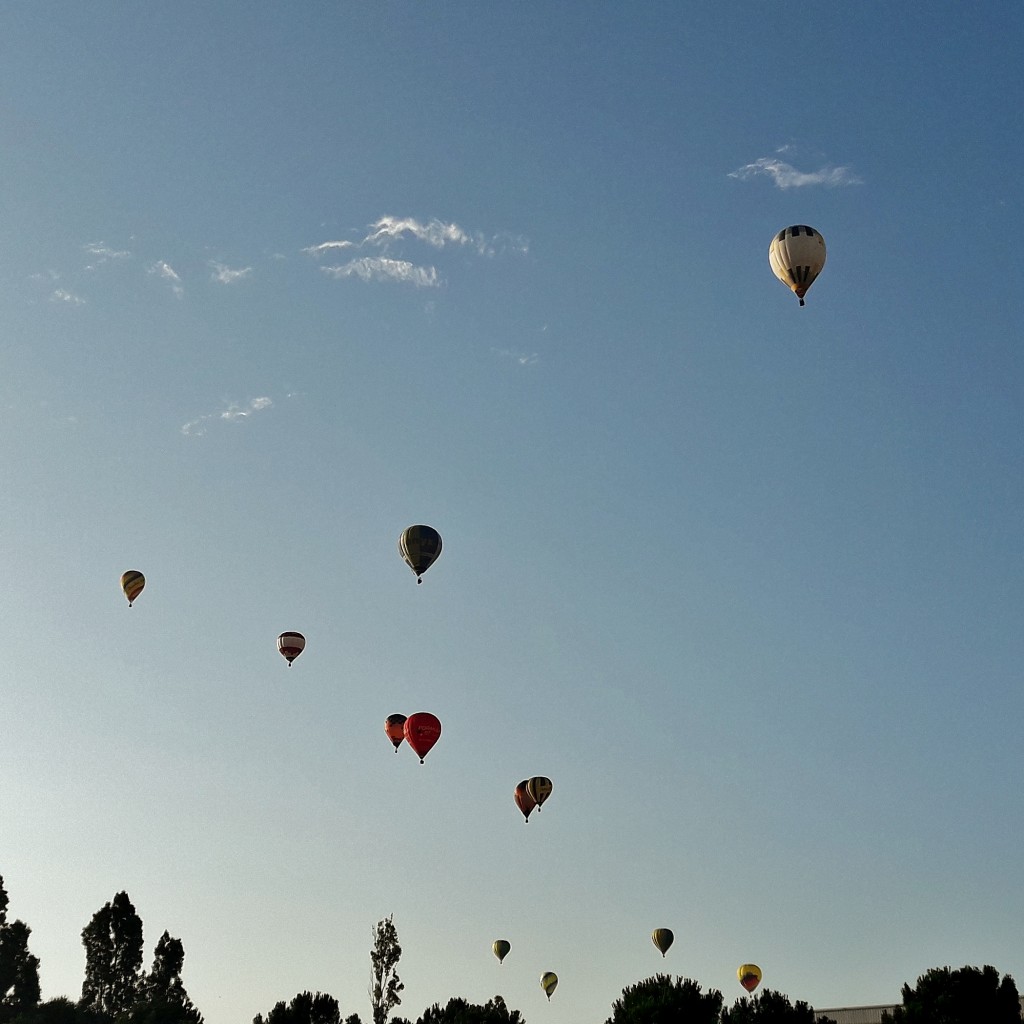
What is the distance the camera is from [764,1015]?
269 feet

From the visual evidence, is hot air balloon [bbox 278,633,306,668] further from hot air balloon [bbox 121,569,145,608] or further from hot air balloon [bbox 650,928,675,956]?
hot air balloon [bbox 650,928,675,956]

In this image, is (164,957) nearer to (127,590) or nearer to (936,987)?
(127,590)

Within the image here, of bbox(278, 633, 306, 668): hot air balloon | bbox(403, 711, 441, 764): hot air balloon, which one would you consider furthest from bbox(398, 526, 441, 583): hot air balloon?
bbox(278, 633, 306, 668): hot air balloon

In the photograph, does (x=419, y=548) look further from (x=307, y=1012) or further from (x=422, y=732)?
(x=307, y=1012)

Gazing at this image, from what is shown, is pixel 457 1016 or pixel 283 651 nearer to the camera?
pixel 283 651

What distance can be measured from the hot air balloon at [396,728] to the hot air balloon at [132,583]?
21.6 metres

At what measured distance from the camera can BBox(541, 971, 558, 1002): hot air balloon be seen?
414 ft

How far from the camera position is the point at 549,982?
127 metres

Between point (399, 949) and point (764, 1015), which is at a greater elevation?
point (399, 949)

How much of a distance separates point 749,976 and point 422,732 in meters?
58.8

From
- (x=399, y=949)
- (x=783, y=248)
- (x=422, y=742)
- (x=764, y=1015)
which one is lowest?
(x=764, y=1015)

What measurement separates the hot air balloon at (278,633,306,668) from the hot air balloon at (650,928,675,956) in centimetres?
4752

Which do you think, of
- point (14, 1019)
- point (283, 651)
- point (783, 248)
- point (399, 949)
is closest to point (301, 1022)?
point (399, 949)

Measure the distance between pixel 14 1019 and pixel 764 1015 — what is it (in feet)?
227
